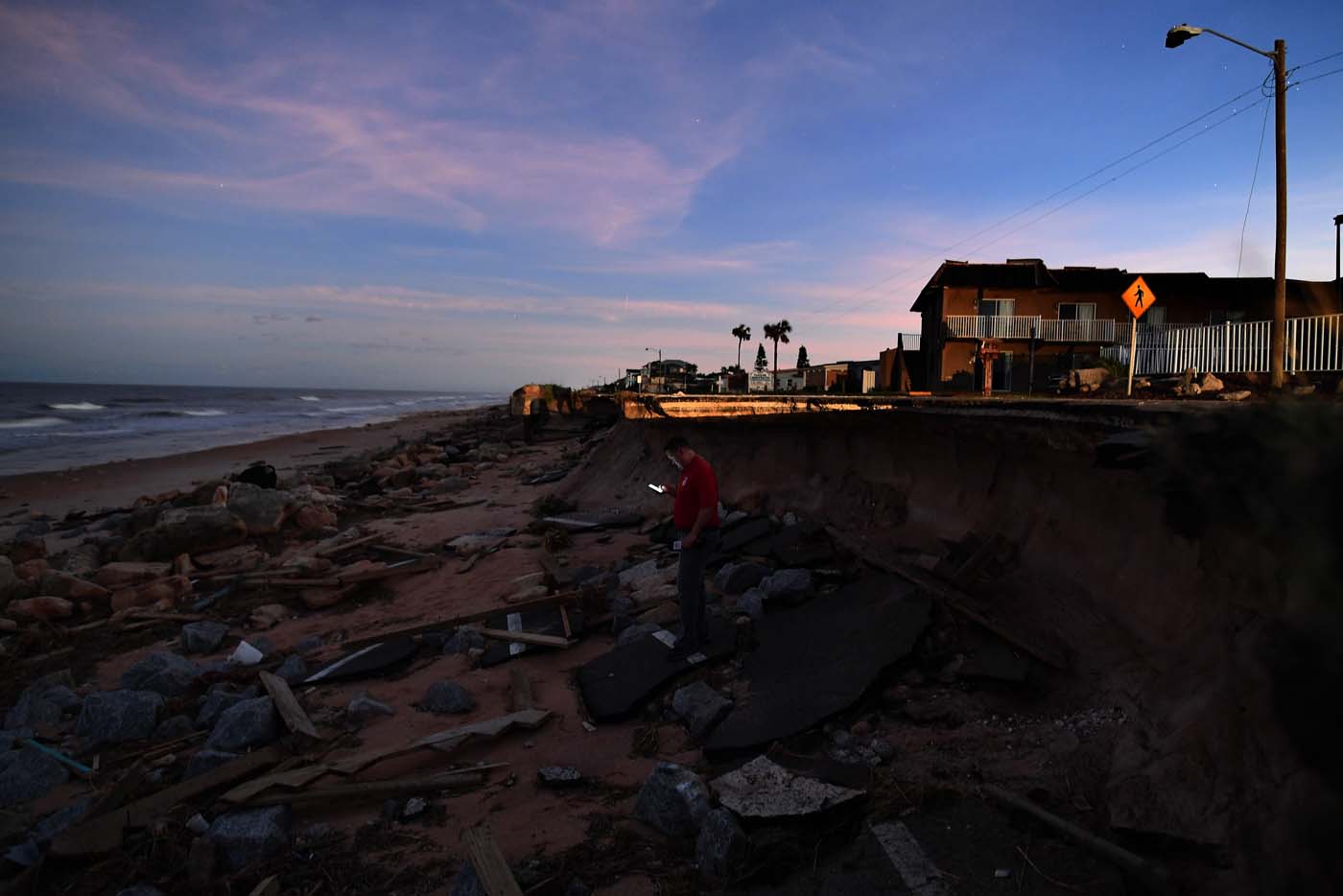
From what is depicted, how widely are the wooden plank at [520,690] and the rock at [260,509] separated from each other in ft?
27.9

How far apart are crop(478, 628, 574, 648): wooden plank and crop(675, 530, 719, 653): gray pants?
136cm

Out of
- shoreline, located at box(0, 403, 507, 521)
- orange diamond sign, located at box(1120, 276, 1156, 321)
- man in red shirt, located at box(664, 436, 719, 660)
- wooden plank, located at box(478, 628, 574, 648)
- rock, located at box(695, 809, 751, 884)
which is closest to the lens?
rock, located at box(695, 809, 751, 884)

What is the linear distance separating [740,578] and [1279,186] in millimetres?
16156

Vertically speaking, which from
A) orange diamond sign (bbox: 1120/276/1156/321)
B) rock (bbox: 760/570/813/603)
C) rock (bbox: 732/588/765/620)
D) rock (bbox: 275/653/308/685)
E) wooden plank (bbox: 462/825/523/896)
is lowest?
rock (bbox: 275/653/308/685)

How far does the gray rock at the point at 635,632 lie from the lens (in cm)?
650

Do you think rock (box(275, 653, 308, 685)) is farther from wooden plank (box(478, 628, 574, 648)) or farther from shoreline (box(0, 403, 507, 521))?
shoreline (box(0, 403, 507, 521))

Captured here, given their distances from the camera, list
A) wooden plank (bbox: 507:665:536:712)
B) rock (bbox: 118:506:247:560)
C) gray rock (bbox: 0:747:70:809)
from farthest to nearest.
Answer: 1. rock (bbox: 118:506:247:560)
2. wooden plank (bbox: 507:665:536:712)
3. gray rock (bbox: 0:747:70:809)

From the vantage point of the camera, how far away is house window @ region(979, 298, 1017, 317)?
31.0 meters

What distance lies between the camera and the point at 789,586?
6625 mm

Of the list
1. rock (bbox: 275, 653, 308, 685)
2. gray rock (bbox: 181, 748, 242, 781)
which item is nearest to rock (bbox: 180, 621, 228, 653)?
rock (bbox: 275, 653, 308, 685)

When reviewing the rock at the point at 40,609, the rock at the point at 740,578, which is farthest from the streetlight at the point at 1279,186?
the rock at the point at 40,609

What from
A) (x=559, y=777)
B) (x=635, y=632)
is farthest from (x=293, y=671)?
(x=559, y=777)

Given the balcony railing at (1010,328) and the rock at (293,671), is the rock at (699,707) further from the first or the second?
the balcony railing at (1010,328)

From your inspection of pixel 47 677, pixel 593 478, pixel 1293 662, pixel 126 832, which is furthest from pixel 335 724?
pixel 593 478
